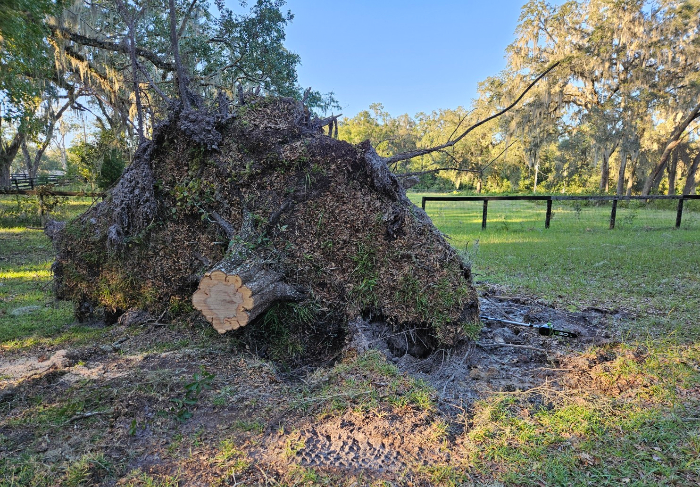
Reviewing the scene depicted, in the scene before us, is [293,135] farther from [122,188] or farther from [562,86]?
[562,86]

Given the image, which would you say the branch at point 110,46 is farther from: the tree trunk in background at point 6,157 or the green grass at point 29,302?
the tree trunk in background at point 6,157

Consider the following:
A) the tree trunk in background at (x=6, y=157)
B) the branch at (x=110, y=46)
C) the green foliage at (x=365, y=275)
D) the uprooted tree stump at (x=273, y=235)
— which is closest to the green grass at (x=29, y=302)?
the uprooted tree stump at (x=273, y=235)

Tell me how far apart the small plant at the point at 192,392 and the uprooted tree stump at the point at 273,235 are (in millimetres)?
657

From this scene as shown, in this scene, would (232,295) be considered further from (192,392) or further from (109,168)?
(109,168)

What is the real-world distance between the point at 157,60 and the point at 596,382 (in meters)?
12.4

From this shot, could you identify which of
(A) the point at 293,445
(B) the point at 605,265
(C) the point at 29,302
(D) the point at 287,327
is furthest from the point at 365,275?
(B) the point at 605,265

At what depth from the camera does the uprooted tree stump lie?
3793 millimetres

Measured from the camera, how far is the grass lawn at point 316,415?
2.23 m

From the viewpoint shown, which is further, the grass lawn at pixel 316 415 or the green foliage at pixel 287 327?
the green foliage at pixel 287 327

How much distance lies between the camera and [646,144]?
23969mm

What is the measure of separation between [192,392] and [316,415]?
95cm

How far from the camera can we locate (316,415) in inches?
106

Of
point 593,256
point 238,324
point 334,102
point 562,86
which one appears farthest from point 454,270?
point 562,86

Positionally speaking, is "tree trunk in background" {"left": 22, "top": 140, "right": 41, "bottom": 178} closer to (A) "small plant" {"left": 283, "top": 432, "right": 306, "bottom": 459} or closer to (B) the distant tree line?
(B) the distant tree line
